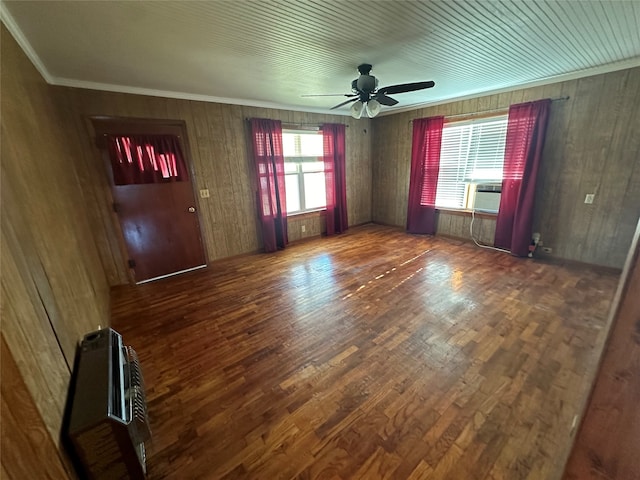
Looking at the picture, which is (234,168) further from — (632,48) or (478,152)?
(632,48)

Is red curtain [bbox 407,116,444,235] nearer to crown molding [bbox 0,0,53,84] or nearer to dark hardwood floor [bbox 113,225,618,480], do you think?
dark hardwood floor [bbox 113,225,618,480]

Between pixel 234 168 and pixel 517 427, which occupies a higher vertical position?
pixel 234 168

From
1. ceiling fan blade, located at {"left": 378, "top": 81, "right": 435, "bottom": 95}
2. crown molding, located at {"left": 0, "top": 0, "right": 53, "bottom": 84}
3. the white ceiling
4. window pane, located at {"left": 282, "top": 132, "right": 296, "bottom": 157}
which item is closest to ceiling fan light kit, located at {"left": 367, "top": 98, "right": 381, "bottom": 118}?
ceiling fan blade, located at {"left": 378, "top": 81, "right": 435, "bottom": 95}

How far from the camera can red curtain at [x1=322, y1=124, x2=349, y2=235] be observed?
481 centimetres

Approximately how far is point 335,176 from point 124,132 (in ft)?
10.6

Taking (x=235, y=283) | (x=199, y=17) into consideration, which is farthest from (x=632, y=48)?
(x=235, y=283)

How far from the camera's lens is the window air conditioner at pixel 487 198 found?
3.99 m

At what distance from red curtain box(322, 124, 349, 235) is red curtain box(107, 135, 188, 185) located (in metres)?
2.48

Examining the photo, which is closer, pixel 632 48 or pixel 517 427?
pixel 517 427

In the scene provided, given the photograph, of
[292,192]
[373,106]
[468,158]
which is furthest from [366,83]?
[468,158]

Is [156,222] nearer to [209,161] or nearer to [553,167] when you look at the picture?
[209,161]

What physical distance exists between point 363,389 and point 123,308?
2.69m

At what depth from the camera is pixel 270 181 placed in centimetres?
420

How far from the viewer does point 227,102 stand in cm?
367
